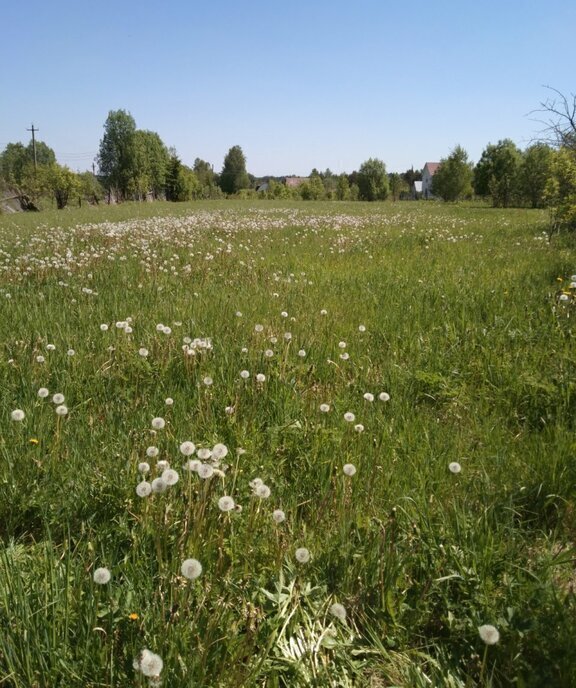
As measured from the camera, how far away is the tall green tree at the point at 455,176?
61656mm

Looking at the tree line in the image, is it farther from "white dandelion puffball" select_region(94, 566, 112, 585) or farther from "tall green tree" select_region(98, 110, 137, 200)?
"white dandelion puffball" select_region(94, 566, 112, 585)

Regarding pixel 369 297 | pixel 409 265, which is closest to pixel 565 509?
pixel 369 297

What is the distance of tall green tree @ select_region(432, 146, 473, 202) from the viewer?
202 ft

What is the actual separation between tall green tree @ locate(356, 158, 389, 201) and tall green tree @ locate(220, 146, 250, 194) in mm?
38504

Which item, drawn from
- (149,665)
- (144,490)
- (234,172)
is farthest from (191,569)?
(234,172)

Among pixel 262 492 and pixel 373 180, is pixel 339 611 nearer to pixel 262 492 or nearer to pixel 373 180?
pixel 262 492

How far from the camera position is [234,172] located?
114 metres

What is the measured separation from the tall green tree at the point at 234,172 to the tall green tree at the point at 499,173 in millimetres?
69176

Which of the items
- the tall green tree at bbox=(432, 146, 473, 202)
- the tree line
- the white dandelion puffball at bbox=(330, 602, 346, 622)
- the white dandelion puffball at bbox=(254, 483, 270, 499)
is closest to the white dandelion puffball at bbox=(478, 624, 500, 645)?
the white dandelion puffball at bbox=(330, 602, 346, 622)

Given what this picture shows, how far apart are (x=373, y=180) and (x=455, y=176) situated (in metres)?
23.1

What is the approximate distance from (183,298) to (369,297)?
2291mm

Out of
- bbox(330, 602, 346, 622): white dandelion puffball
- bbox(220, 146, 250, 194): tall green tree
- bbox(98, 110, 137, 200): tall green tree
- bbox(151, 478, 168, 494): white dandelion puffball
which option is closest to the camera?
bbox(330, 602, 346, 622): white dandelion puffball

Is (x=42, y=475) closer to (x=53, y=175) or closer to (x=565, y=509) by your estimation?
(x=565, y=509)

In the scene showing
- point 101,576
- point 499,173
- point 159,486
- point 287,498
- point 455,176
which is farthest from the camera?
point 455,176
